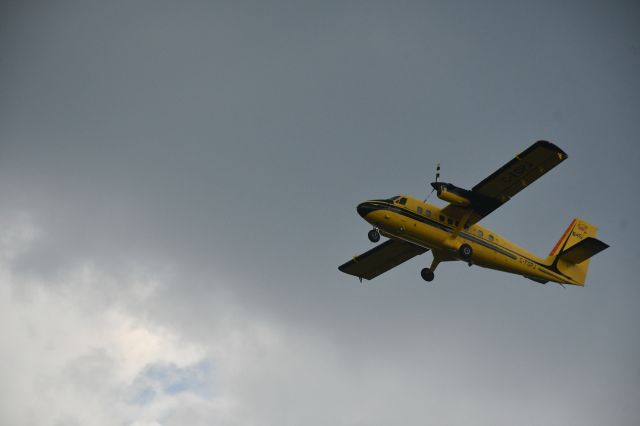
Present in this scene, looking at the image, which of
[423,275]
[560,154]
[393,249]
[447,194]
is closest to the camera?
[560,154]

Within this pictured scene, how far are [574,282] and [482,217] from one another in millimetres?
7726

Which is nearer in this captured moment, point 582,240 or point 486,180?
point 486,180

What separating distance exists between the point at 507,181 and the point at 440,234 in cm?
442

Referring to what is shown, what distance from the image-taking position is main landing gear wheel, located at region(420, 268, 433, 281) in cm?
4044

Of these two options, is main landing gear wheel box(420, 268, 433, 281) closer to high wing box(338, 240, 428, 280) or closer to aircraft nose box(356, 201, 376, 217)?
high wing box(338, 240, 428, 280)

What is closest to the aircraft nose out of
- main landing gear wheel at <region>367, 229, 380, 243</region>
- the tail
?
main landing gear wheel at <region>367, 229, 380, 243</region>

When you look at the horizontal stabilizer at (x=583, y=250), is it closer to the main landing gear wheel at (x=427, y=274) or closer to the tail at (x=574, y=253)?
the tail at (x=574, y=253)

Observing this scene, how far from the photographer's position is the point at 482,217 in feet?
129

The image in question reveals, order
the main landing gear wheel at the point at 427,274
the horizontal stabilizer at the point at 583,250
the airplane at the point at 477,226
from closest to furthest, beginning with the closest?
the airplane at the point at 477,226, the horizontal stabilizer at the point at 583,250, the main landing gear wheel at the point at 427,274

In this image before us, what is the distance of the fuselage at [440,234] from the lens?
37.8m

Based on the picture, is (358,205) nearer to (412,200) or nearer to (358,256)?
(412,200)

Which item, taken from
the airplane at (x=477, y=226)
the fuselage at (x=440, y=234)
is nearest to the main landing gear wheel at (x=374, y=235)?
the airplane at (x=477, y=226)

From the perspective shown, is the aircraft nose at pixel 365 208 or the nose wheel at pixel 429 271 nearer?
the aircraft nose at pixel 365 208

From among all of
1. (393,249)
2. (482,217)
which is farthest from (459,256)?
(393,249)
